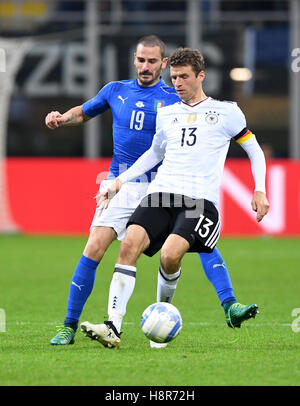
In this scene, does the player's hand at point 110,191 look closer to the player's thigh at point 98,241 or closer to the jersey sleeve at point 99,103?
the player's thigh at point 98,241

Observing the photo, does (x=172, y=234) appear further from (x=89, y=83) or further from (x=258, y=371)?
(x=89, y=83)

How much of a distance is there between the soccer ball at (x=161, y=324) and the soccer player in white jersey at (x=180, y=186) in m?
0.31

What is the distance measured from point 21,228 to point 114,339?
12183mm

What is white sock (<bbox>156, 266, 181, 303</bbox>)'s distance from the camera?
662cm

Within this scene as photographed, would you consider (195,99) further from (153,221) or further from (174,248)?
(174,248)

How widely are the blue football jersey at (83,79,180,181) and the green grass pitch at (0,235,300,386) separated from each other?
1.37 metres

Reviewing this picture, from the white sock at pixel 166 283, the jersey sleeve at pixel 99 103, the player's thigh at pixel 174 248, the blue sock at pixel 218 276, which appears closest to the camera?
the player's thigh at pixel 174 248

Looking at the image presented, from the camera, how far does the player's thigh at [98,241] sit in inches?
270

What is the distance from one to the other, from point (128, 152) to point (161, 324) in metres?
1.57

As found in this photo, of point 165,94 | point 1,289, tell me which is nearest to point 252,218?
point 1,289

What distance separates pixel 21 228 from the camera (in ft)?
60.1

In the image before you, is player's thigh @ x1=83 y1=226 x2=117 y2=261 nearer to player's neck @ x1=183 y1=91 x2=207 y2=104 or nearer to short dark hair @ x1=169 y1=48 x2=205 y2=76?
player's neck @ x1=183 y1=91 x2=207 y2=104

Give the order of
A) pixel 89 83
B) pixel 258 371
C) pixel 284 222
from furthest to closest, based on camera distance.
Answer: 1. pixel 89 83
2. pixel 284 222
3. pixel 258 371

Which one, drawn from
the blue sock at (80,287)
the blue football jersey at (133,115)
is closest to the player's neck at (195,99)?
the blue football jersey at (133,115)
